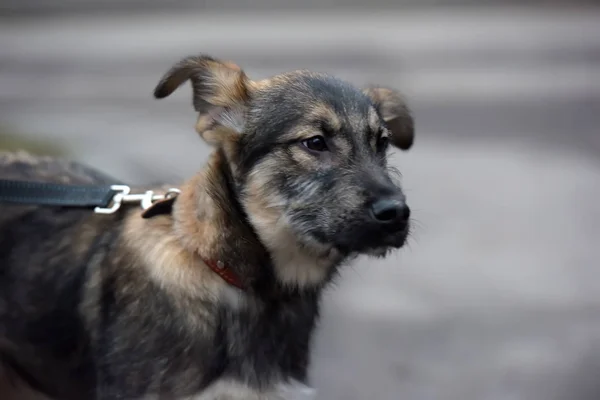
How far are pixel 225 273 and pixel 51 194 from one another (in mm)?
917

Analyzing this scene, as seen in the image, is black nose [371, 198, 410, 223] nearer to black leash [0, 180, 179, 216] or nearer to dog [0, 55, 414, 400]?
dog [0, 55, 414, 400]

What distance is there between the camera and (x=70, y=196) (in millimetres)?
3395

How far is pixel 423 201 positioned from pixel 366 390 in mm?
2781

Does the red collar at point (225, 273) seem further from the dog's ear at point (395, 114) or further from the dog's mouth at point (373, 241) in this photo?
the dog's ear at point (395, 114)

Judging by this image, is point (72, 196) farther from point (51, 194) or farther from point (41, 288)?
point (41, 288)

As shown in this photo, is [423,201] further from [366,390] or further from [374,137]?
[374,137]

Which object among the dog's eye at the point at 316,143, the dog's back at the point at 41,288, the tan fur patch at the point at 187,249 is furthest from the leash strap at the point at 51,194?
the dog's eye at the point at 316,143

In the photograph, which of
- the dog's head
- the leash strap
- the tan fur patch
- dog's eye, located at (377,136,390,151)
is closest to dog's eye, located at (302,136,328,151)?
the dog's head

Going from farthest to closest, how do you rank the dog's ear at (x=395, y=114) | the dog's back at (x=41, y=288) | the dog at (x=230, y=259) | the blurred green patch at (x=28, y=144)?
the blurred green patch at (x=28, y=144) < the dog's ear at (x=395, y=114) < the dog's back at (x=41, y=288) < the dog at (x=230, y=259)

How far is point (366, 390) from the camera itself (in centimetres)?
446

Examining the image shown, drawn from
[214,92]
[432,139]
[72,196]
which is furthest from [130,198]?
[432,139]

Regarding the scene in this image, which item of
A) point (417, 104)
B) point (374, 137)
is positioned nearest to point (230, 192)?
point (374, 137)

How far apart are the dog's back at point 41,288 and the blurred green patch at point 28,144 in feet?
12.1

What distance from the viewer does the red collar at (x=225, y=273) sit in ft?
9.82
